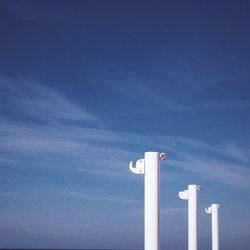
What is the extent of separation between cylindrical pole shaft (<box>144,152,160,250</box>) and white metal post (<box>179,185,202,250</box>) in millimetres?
2841

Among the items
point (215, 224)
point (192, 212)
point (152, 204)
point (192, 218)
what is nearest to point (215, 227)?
point (215, 224)

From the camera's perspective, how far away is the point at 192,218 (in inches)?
377

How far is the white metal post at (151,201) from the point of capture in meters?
6.58

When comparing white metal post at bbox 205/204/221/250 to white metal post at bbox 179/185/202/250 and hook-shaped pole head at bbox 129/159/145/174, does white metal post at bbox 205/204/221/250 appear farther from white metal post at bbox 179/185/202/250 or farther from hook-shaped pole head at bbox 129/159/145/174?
hook-shaped pole head at bbox 129/159/145/174

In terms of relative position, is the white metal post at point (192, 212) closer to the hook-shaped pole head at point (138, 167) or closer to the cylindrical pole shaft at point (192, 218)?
the cylindrical pole shaft at point (192, 218)

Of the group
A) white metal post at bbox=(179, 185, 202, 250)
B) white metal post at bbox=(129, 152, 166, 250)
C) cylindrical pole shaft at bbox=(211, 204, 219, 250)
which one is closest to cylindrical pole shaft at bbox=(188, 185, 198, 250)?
white metal post at bbox=(179, 185, 202, 250)

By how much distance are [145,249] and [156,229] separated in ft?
1.11

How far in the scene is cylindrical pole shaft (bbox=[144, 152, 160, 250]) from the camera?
21.6ft

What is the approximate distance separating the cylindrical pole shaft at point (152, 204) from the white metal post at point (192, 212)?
9.32 ft

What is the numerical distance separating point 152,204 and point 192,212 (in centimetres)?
313

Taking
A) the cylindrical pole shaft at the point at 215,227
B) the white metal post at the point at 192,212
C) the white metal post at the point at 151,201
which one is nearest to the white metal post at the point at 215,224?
the cylindrical pole shaft at the point at 215,227

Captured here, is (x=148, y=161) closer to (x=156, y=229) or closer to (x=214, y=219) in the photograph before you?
(x=156, y=229)

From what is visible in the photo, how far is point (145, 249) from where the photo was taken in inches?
260

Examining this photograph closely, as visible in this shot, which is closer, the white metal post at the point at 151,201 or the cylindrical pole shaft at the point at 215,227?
the white metal post at the point at 151,201
